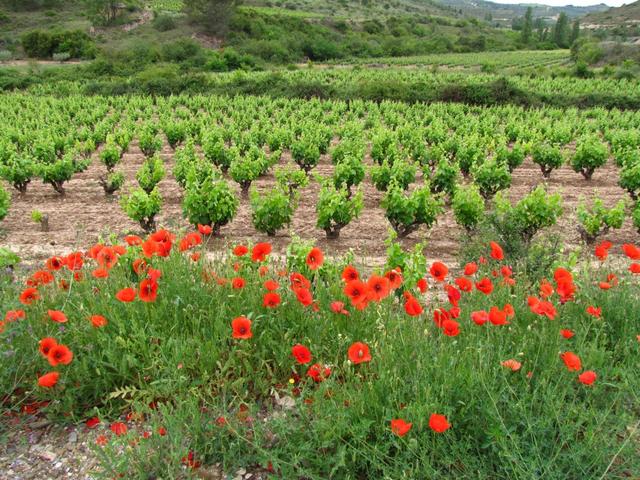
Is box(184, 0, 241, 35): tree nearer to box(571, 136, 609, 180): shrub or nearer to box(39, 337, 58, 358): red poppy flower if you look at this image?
box(571, 136, 609, 180): shrub

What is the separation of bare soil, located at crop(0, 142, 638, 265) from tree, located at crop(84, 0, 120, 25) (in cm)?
6150

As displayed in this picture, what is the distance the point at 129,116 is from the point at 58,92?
46.8 feet

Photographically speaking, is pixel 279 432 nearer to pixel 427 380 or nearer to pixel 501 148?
pixel 427 380

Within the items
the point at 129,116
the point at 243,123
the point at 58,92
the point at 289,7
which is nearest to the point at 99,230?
the point at 243,123

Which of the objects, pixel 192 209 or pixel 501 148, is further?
pixel 501 148

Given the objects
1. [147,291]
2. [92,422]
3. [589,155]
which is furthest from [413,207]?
[589,155]

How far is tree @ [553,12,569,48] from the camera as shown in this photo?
89250mm

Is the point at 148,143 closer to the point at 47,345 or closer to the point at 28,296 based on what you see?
the point at 28,296

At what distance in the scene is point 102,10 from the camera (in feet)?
217

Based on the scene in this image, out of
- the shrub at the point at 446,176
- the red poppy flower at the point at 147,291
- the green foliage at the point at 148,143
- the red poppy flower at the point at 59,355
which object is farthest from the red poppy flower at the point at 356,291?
the green foliage at the point at 148,143

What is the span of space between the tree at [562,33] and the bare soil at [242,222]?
8928cm

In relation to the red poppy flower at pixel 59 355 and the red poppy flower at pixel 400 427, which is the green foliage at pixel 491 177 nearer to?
the red poppy flower at pixel 400 427

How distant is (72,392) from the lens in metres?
3.22

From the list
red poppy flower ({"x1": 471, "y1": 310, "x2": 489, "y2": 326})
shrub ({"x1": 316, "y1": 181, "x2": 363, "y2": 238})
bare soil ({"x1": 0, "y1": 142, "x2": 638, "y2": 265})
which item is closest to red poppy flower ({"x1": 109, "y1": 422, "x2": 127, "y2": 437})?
red poppy flower ({"x1": 471, "y1": 310, "x2": 489, "y2": 326})
